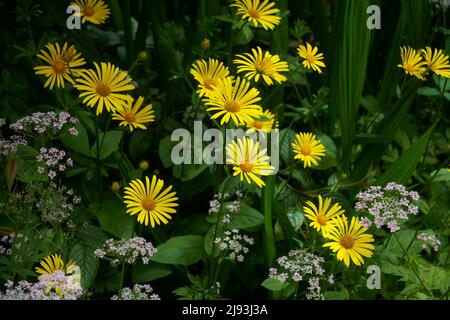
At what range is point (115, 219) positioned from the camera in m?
1.88

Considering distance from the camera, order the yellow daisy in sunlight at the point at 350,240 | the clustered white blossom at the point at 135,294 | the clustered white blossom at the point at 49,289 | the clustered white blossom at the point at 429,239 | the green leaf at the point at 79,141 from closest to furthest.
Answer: the clustered white blossom at the point at 49,289, the clustered white blossom at the point at 135,294, the yellow daisy in sunlight at the point at 350,240, the clustered white blossom at the point at 429,239, the green leaf at the point at 79,141

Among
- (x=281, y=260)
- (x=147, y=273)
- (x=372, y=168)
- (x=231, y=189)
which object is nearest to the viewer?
(x=281, y=260)

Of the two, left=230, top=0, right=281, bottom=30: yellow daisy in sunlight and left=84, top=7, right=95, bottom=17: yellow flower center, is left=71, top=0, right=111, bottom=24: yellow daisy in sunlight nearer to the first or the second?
left=84, top=7, right=95, bottom=17: yellow flower center

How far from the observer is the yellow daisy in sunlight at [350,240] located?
66.1 inches

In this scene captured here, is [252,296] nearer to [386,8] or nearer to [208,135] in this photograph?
[208,135]

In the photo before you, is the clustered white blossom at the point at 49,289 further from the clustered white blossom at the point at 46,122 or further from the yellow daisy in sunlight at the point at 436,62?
the yellow daisy in sunlight at the point at 436,62

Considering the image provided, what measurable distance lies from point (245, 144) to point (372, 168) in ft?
2.50

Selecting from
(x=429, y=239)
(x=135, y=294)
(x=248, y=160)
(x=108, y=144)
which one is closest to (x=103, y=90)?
(x=108, y=144)

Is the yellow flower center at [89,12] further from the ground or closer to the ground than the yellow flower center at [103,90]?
further from the ground

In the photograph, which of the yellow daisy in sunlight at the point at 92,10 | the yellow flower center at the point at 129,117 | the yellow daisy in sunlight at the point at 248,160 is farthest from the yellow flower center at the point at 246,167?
the yellow daisy in sunlight at the point at 92,10

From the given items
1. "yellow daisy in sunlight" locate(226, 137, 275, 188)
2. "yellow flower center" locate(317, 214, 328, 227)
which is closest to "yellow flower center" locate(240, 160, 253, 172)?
"yellow daisy in sunlight" locate(226, 137, 275, 188)

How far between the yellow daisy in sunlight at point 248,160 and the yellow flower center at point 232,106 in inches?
3.4

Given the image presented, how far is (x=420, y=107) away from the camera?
268 cm
